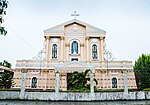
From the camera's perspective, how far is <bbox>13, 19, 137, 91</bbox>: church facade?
21656 millimetres

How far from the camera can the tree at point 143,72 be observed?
86.0 ft

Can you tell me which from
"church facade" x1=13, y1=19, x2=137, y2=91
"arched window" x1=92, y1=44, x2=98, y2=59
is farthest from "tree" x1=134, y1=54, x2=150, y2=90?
"arched window" x1=92, y1=44, x2=98, y2=59

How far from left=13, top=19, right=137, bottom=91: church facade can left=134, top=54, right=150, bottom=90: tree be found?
478 centimetres

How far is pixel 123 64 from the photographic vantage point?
22531 millimetres

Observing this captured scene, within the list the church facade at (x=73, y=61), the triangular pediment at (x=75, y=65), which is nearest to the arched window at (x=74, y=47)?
the church facade at (x=73, y=61)

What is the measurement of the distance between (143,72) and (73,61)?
41.0 feet

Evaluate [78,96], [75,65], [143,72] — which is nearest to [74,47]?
[75,65]

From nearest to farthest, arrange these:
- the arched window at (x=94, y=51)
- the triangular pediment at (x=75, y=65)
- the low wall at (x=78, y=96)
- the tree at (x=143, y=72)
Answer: the low wall at (x=78, y=96) → the triangular pediment at (x=75, y=65) → the arched window at (x=94, y=51) → the tree at (x=143, y=72)

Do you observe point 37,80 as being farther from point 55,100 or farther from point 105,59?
point 55,100

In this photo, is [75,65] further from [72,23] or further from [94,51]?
[72,23]

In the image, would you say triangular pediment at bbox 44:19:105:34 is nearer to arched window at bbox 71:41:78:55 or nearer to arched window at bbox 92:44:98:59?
arched window at bbox 92:44:98:59

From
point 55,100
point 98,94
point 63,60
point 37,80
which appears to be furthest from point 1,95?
point 63,60

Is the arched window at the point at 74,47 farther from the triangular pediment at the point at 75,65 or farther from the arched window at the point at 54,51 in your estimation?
the triangular pediment at the point at 75,65

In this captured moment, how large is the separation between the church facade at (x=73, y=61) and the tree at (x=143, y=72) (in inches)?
188
